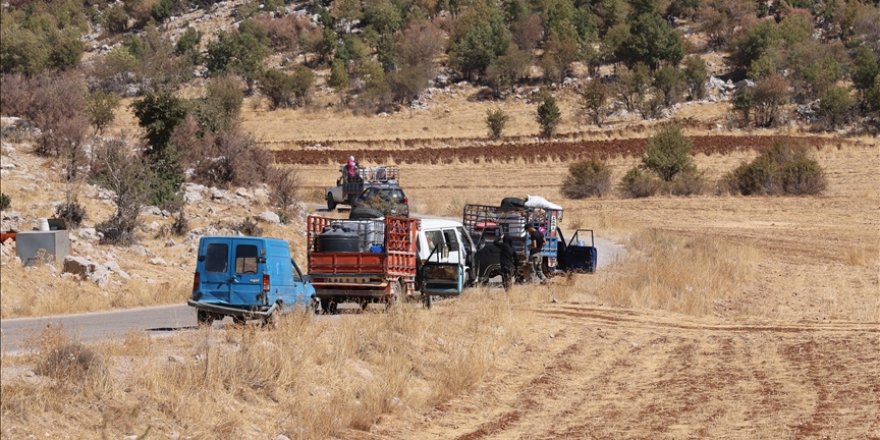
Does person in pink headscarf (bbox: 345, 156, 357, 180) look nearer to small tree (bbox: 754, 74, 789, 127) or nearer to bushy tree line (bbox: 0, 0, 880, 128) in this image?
bushy tree line (bbox: 0, 0, 880, 128)

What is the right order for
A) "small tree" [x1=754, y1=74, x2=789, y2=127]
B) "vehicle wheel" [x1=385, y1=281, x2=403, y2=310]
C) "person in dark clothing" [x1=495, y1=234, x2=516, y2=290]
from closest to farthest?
"vehicle wheel" [x1=385, y1=281, x2=403, y2=310]
"person in dark clothing" [x1=495, y1=234, x2=516, y2=290]
"small tree" [x1=754, y1=74, x2=789, y2=127]

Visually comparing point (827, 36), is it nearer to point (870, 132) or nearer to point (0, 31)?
point (870, 132)

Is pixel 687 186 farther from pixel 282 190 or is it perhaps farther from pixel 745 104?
pixel 745 104

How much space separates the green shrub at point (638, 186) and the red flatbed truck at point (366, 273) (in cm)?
4008

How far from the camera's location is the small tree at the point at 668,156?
211ft

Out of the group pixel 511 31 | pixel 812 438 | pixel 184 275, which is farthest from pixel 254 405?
pixel 511 31

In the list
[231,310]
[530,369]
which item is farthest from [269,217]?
[530,369]

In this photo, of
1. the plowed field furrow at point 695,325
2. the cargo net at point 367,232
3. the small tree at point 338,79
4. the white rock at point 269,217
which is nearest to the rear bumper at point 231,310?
the cargo net at point 367,232

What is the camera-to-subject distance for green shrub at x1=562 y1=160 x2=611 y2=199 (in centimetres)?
6275

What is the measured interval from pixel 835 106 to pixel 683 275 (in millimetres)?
65717

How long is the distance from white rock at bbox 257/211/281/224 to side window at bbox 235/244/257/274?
20560 mm

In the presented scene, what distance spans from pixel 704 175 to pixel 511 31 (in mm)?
84387

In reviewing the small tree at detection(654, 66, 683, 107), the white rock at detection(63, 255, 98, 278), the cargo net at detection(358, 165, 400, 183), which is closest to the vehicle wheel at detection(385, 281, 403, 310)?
the white rock at detection(63, 255, 98, 278)

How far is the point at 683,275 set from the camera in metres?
32.1
